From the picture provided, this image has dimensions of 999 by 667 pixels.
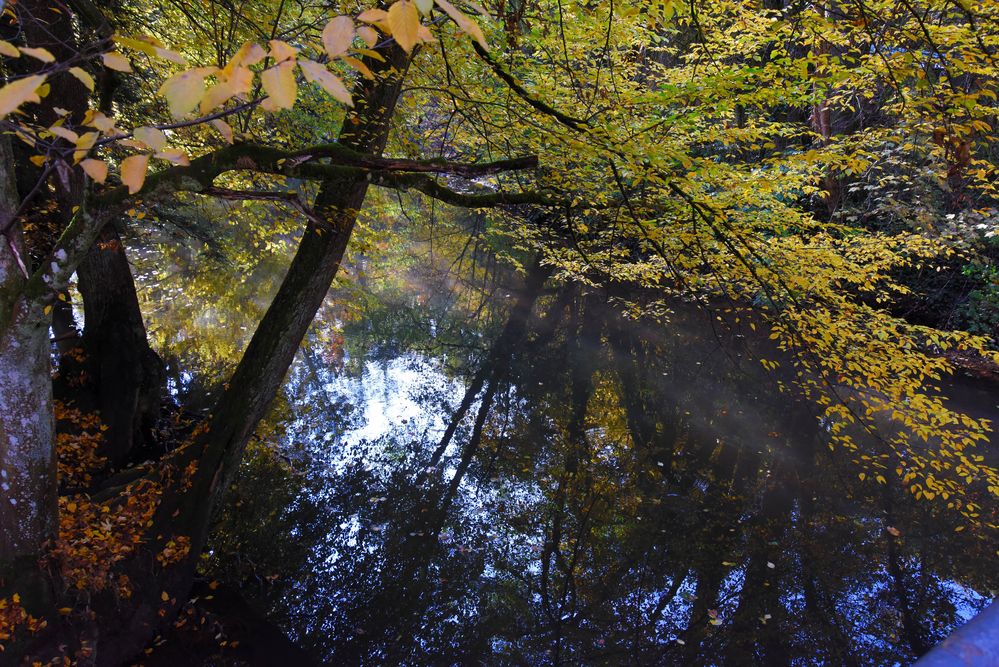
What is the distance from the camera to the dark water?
5.21 meters

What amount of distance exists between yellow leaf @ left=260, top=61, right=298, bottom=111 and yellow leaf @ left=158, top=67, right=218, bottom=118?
8cm

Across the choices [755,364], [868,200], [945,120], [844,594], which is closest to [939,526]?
[844,594]

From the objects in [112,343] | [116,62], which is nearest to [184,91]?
[116,62]

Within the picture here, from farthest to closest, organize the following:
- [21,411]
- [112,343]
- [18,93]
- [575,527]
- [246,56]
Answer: [575,527] < [112,343] < [21,411] < [246,56] < [18,93]

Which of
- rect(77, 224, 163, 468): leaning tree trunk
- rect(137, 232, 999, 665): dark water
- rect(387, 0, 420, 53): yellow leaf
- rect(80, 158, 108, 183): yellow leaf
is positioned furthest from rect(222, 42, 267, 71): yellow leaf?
rect(77, 224, 163, 468): leaning tree trunk

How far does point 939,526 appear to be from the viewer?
288 inches

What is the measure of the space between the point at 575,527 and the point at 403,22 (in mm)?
6603

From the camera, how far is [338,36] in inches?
36.3

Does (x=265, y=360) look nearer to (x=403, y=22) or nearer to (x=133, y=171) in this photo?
(x=133, y=171)

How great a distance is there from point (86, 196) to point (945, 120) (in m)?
4.73

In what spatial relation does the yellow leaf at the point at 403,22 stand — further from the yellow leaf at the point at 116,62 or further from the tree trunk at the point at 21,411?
the tree trunk at the point at 21,411

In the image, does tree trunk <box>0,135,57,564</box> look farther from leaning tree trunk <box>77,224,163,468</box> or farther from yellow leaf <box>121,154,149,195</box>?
leaning tree trunk <box>77,224,163,468</box>

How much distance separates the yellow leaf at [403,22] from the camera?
0.90 meters

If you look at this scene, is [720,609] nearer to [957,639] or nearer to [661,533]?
[661,533]
